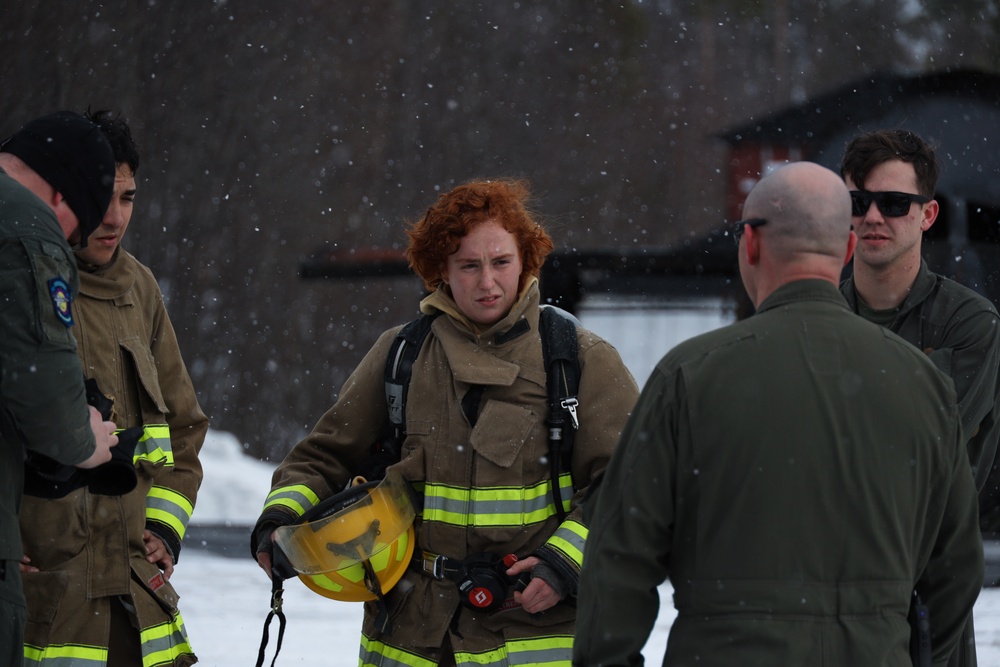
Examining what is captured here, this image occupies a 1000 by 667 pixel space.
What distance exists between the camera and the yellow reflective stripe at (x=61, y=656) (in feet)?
8.32

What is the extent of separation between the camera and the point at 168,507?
9.64 feet

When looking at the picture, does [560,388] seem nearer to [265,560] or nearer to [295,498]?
[295,498]

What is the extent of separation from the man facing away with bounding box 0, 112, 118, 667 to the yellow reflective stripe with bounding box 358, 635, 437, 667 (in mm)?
780

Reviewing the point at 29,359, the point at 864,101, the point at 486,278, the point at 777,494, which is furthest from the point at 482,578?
the point at 864,101

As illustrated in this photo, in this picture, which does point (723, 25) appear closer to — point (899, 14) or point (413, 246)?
point (899, 14)

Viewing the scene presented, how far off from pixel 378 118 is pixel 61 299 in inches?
729

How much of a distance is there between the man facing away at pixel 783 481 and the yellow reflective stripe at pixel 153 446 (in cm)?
141

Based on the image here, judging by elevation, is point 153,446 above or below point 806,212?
below

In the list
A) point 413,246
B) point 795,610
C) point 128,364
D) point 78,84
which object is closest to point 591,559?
point 795,610

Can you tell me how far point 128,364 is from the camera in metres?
2.81

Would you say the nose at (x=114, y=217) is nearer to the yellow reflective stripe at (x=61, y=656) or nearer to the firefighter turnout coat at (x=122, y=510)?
the firefighter turnout coat at (x=122, y=510)

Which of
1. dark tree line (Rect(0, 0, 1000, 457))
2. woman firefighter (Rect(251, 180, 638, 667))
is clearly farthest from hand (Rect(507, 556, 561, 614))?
dark tree line (Rect(0, 0, 1000, 457))

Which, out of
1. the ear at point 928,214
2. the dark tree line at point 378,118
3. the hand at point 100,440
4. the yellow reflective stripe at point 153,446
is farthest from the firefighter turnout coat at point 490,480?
the dark tree line at point 378,118

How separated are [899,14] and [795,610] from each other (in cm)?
2244
